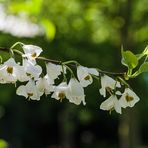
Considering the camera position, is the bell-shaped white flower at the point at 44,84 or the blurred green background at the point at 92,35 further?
the blurred green background at the point at 92,35

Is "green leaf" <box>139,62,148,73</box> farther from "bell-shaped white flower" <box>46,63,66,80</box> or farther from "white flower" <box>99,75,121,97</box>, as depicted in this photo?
"bell-shaped white flower" <box>46,63,66,80</box>

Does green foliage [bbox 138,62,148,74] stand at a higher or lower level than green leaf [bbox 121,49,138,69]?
lower

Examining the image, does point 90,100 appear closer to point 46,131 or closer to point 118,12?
point 118,12

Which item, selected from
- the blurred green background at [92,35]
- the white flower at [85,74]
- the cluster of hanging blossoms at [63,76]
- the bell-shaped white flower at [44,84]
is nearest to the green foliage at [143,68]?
the cluster of hanging blossoms at [63,76]

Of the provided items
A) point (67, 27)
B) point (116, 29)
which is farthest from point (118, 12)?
point (67, 27)

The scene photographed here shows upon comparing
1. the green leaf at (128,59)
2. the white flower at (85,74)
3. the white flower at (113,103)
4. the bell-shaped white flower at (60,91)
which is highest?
the green leaf at (128,59)

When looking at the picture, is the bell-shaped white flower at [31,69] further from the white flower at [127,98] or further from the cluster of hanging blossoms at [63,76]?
the white flower at [127,98]

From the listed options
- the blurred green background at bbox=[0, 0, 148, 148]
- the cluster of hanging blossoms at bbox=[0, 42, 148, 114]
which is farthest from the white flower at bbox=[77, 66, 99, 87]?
the blurred green background at bbox=[0, 0, 148, 148]

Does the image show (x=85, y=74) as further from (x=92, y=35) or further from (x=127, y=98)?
(x=92, y=35)

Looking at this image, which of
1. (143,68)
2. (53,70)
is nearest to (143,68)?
(143,68)
